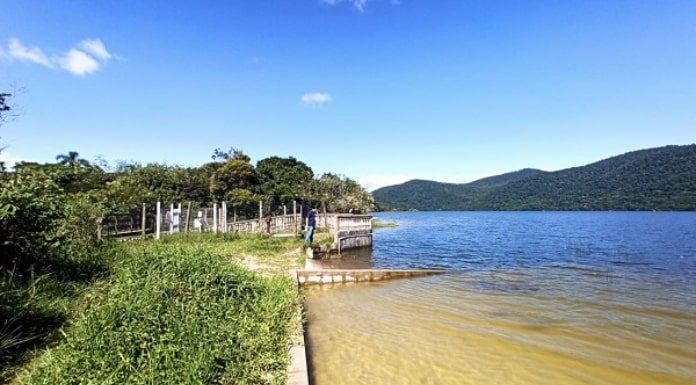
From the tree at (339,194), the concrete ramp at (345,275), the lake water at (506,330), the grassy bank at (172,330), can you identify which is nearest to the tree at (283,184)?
the tree at (339,194)

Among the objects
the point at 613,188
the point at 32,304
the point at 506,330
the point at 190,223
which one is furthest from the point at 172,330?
the point at 613,188

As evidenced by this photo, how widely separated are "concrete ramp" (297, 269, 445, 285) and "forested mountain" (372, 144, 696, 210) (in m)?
100

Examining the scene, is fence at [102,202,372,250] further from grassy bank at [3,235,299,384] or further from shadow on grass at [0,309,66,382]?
shadow on grass at [0,309,66,382]

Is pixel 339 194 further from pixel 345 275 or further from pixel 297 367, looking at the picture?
pixel 297 367

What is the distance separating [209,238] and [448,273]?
10.6 meters

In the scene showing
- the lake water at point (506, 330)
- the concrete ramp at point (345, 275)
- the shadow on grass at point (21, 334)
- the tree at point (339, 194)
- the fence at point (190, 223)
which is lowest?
the lake water at point (506, 330)

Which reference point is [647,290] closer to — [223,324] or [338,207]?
[223,324]

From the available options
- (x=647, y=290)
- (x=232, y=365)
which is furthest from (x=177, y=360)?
(x=647, y=290)

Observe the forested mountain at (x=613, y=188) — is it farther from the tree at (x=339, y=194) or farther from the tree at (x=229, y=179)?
the tree at (x=229, y=179)

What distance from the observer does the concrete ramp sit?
10.8m

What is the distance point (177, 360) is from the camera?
3.69 m

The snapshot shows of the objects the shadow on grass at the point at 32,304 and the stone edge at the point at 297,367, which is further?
the shadow on grass at the point at 32,304

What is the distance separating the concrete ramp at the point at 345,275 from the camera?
10750mm

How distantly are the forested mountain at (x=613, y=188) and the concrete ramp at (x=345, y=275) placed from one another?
100m
